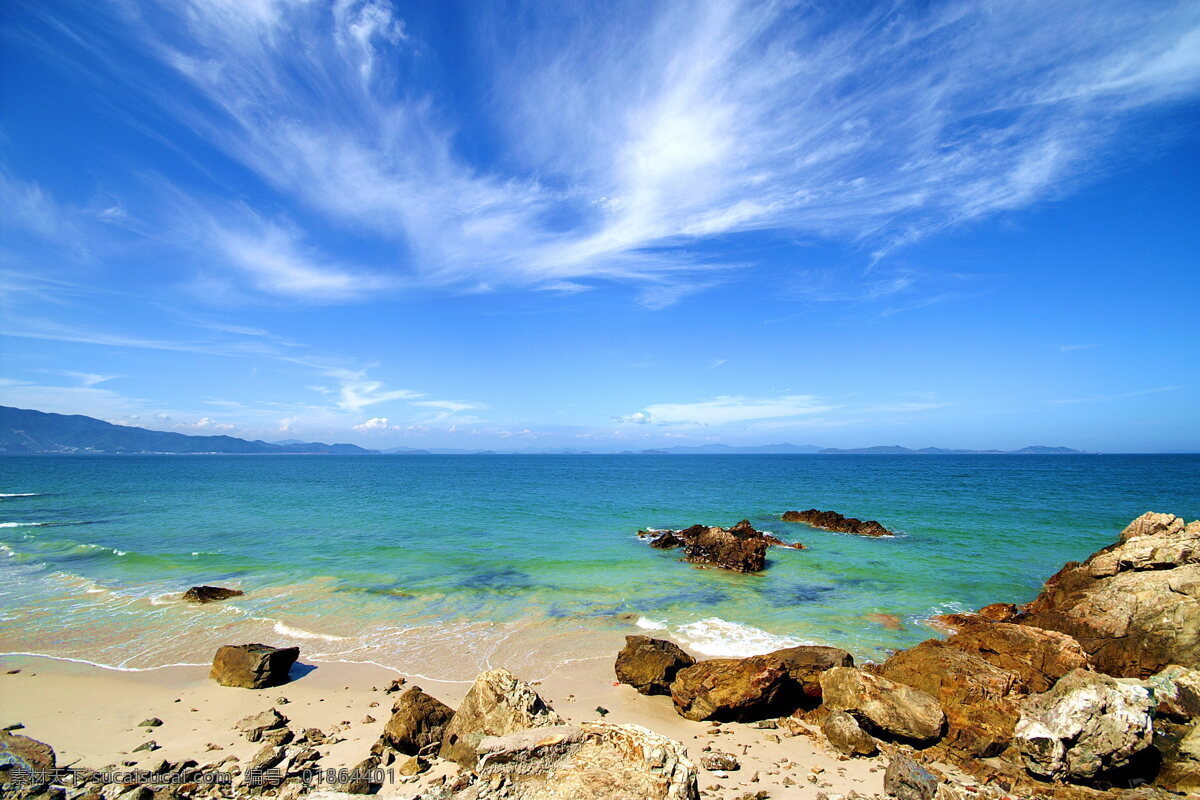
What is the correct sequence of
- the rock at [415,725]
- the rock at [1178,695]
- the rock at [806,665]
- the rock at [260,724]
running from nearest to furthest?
the rock at [415,725]
the rock at [1178,695]
the rock at [260,724]
the rock at [806,665]

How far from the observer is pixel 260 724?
9.20 metres

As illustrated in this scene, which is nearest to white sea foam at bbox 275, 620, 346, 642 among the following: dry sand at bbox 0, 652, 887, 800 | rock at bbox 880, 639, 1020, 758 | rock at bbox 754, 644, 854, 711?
dry sand at bbox 0, 652, 887, 800

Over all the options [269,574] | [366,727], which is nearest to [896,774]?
[366,727]

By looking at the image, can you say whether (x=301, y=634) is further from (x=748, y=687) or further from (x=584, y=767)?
(x=584, y=767)

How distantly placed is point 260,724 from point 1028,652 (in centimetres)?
1444

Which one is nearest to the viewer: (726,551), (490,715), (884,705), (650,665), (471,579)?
(490,715)

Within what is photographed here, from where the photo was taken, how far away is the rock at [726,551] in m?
23.5

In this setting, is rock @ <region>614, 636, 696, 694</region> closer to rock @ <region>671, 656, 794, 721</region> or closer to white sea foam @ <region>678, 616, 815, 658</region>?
rock @ <region>671, 656, 794, 721</region>

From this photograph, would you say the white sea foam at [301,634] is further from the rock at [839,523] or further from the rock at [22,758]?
the rock at [839,523]

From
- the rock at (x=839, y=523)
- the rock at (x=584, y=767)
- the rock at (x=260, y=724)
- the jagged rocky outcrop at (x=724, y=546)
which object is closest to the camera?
the rock at (x=584, y=767)

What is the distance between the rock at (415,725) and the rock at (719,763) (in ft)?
13.3

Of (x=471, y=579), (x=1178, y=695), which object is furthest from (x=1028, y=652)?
(x=471, y=579)

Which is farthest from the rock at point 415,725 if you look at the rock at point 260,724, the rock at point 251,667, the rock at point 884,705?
the rock at point 884,705

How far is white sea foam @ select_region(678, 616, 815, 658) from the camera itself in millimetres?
13477
